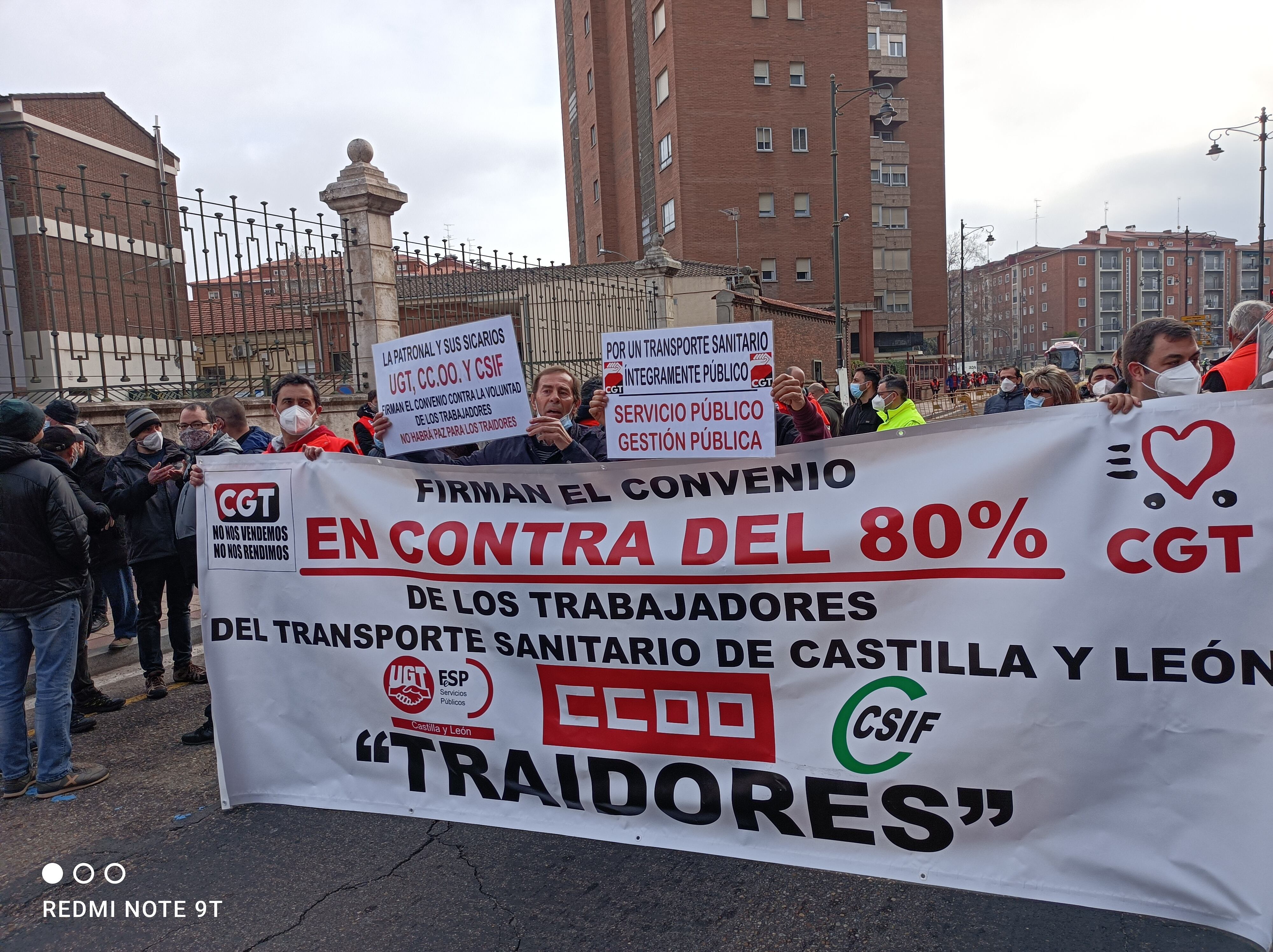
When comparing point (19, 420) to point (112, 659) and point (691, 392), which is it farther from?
point (691, 392)

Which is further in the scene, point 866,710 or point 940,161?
point 940,161

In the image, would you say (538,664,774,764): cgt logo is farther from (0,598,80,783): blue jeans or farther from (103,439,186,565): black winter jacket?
(103,439,186,565): black winter jacket

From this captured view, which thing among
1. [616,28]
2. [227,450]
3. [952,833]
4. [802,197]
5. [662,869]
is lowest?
[662,869]

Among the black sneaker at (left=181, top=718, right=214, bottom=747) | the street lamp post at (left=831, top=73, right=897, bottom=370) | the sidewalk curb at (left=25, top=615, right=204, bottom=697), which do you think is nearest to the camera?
the black sneaker at (left=181, top=718, right=214, bottom=747)

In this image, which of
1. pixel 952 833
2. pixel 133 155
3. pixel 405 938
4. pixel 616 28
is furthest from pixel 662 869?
pixel 616 28

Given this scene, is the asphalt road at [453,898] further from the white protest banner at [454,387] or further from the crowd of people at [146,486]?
the white protest banner at [454,387]

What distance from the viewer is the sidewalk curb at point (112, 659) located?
21.1 ft

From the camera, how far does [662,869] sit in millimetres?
3377

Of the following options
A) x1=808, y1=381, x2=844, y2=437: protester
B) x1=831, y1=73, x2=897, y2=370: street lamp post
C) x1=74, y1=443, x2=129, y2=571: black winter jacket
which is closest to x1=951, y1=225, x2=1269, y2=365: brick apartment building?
x1=831, y1=73, x2=897, y2=370: street lamp post

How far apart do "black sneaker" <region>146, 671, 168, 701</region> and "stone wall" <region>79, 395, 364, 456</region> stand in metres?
2.30

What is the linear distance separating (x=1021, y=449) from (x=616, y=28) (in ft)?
163

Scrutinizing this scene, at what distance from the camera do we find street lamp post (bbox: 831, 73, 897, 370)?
23.1 meters

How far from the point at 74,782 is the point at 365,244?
787 centimetres

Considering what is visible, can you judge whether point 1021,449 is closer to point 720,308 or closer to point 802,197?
point 720,308
